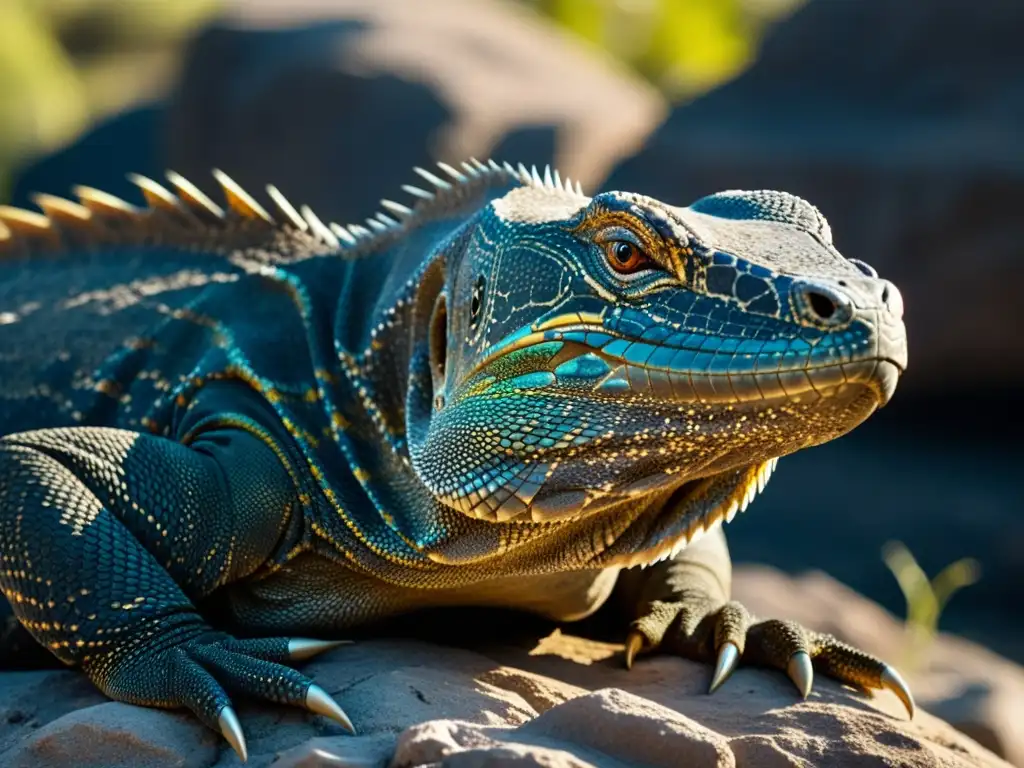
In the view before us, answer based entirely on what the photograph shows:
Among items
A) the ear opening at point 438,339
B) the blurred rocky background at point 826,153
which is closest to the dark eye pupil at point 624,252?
the ear opening at point 438,339

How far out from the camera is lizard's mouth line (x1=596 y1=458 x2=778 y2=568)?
4.88 meters

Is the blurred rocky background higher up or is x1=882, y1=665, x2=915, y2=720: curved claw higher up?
the blurred rocky background

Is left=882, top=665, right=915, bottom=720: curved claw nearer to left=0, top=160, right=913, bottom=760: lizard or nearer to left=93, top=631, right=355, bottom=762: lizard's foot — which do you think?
left=0, top=160, right=913, bottom=760: lizard

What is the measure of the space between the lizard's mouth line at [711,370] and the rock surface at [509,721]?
99 centimetres

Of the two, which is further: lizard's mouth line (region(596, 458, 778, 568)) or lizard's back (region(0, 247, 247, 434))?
lizard's back (region(0, 247, 247, 434))

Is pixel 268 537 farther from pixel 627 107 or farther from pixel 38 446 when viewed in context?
pixel 627 107

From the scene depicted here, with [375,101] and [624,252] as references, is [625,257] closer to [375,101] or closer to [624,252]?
[624,252]

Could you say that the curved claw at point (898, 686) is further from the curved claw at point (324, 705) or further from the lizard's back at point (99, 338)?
the lizard's back at point (99, 338)

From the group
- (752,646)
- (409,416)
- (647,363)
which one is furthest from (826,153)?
(647,363)

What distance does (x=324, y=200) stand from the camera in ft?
55.8

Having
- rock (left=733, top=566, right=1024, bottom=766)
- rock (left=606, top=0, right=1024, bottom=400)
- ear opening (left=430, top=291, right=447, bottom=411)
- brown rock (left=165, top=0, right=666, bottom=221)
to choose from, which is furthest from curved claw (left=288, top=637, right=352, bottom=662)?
brown rock (left=165, top=0, right=666, bottom=221)

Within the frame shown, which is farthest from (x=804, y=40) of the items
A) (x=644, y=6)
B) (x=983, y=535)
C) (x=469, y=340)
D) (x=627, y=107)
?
(x=469, y=340)

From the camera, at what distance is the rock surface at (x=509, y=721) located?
13.6ft

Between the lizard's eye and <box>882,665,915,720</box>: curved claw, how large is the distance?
2168 millimetres
